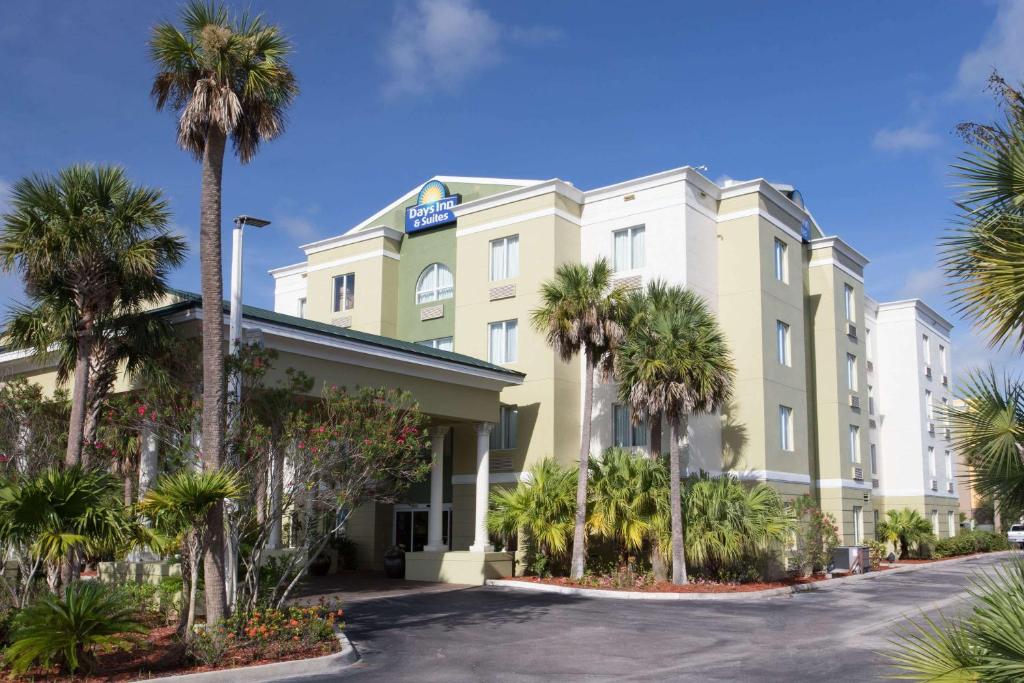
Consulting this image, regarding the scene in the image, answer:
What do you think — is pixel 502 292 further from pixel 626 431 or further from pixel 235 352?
pixel 235 352

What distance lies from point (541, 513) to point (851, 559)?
12438 millimetres

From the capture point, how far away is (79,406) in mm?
17766

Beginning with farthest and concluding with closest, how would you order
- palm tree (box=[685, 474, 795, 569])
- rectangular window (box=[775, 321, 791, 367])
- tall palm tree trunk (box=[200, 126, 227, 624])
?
rectangular window (box=[775, 321, 791, 367]), palm tree (box=[685, 474, 795, 569]), tall palm tree trunk (box=[200, 126, 227, 624])

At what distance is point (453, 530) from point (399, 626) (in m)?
13.3

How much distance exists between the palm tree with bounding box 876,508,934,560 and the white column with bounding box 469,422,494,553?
20.6 metres

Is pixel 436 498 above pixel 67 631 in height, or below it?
above

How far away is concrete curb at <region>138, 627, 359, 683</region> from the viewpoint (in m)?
12.2

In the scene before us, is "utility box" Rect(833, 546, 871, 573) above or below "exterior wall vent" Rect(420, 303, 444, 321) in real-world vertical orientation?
below

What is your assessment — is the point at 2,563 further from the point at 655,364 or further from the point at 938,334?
the point at 938,334

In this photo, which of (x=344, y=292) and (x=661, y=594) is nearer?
(x=661, y=594)

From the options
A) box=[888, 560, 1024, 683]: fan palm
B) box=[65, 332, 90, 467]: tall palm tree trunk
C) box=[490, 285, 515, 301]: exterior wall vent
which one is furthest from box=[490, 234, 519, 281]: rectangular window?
box=[888, 560, 1024, 683]: fan palm

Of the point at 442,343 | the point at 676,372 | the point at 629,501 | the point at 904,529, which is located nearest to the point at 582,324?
the point at 676,372

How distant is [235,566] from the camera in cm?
1479

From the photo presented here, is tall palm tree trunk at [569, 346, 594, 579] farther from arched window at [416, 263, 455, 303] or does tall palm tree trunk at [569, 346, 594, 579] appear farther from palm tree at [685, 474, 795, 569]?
arched window at [416, 263, 455, 303]
